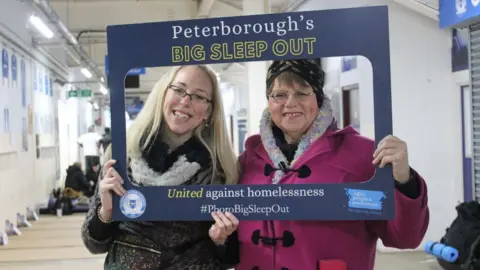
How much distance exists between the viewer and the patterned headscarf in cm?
160

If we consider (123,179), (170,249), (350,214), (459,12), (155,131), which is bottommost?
(170,249)

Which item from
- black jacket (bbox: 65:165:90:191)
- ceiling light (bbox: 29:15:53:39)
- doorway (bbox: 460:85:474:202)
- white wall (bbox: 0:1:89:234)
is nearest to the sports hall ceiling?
white wall (bbox: 0:1:89:234)

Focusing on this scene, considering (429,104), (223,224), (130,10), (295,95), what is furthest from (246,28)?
(130,10)

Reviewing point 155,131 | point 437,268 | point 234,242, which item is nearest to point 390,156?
point 234,242

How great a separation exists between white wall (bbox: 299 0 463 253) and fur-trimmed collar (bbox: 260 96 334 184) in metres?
4.78

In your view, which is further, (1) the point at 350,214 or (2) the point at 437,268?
(2) the point at 437,268

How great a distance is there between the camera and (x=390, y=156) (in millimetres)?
1463

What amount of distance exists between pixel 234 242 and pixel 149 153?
41 cm

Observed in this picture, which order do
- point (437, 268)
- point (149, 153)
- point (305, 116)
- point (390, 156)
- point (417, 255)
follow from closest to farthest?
point (390, 156)
point (305, 116)
point (149, 153)
point (437, 268)
point (417, 255)

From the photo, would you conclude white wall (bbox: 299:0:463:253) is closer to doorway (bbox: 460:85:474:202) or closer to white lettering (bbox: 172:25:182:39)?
doorway (bbox: 460:85:474:202)

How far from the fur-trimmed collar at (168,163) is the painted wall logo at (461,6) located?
3.89 m

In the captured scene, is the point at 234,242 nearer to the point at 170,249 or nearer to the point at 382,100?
the point at 170,249

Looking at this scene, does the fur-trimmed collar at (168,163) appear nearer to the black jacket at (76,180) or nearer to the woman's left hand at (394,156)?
the woman's left hand at (394,156)

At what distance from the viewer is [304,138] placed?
1643 mm
